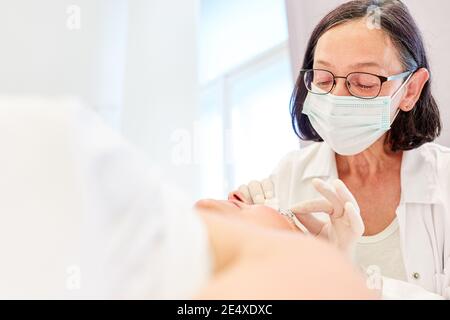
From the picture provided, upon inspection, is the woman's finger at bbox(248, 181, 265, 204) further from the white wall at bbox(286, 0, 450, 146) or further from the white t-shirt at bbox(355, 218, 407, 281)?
the white wall at bbox(286, 0, 450, 146)

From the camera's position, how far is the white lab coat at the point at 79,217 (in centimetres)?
36

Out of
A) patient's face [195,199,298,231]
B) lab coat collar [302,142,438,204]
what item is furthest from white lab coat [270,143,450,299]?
patient's face [195,199,298,231]

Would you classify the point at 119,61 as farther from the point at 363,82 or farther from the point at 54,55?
the point at 363,82

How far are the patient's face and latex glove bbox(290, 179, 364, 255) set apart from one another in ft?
0.33

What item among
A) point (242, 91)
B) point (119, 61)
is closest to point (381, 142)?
point (242, 91)

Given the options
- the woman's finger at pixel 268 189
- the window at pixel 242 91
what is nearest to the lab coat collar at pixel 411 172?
the woman's finger at pixel 268 189

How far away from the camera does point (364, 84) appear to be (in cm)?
134

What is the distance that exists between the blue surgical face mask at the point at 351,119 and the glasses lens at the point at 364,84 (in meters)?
0.02

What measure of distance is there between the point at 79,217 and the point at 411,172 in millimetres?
1189

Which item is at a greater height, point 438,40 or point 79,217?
point 438,40

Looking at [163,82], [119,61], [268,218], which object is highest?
[119,61]

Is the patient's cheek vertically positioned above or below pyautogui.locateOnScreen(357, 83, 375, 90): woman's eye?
below

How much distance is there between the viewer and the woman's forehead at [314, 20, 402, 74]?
133 cm

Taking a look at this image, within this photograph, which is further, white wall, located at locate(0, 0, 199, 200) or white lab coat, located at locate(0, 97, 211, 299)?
white wall, located at locate(0, 0, 199, 200)
